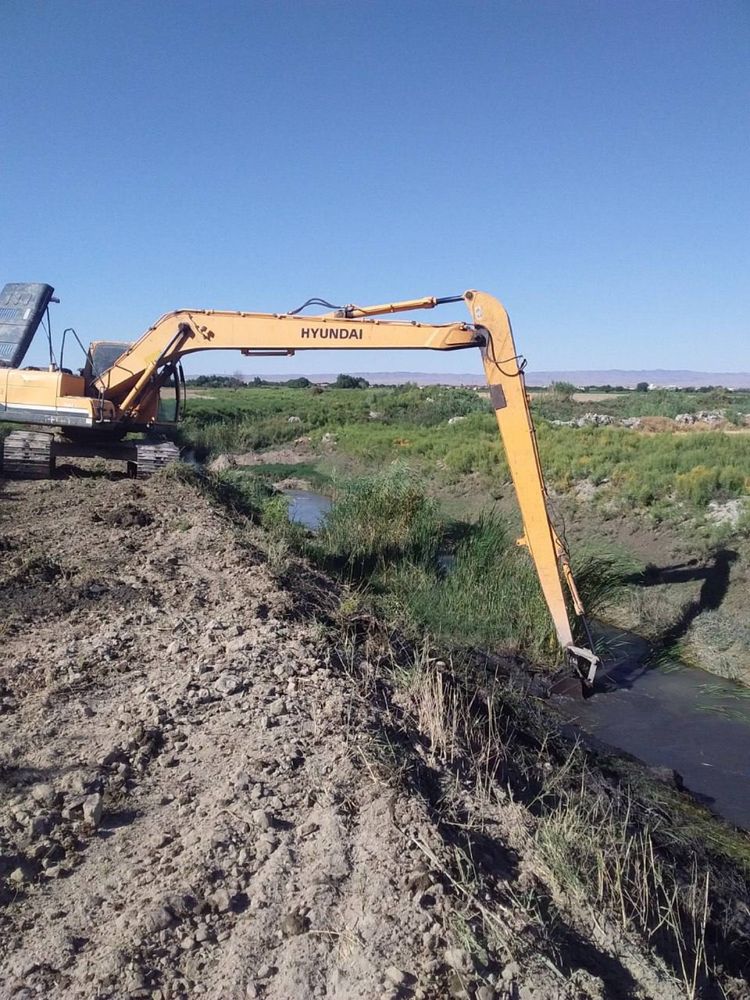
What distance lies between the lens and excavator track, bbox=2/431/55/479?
12.7 m

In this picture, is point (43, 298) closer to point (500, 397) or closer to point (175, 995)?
point (500, 397)

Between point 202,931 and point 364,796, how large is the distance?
1.21 m

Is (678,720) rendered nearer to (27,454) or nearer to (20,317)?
(27,454)

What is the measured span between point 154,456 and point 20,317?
114 inches

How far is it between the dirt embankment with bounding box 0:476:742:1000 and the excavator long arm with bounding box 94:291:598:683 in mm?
2730

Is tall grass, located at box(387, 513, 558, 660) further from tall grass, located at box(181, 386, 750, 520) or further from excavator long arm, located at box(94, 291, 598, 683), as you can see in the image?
tall grass, located at box(181, 386, 750, 520)

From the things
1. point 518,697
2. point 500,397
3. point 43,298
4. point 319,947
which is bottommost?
point 518,697

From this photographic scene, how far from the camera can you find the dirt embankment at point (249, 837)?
3.46 meters

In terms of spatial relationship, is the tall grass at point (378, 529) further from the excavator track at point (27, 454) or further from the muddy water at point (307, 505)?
the muddy water at point (307, 505)

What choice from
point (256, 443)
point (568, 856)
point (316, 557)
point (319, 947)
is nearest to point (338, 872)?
point (319, 947)

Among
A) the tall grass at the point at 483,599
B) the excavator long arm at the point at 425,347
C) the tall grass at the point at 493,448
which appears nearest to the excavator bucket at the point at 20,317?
the excavator long arm at the point at 425,347

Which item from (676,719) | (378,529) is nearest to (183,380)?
(378,529)

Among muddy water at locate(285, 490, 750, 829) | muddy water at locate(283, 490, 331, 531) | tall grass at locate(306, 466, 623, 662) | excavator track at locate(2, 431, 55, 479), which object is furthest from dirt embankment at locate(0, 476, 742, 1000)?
muddy water at locate(283, 490, 331, 531)

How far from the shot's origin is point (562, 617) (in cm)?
866
